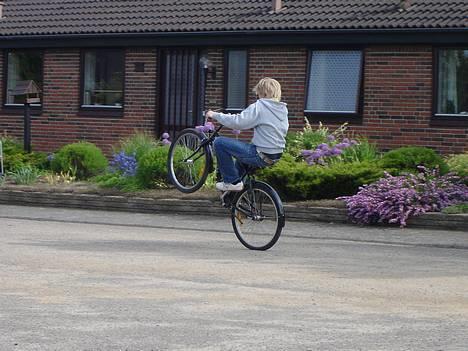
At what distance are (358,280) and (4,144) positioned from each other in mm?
15019

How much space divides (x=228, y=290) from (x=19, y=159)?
45.7ft

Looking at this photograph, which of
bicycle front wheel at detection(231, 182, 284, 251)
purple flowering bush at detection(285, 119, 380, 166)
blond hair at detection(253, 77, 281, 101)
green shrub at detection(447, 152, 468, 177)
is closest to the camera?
bicycle front wheel at detection(231, 182, 284, 251)

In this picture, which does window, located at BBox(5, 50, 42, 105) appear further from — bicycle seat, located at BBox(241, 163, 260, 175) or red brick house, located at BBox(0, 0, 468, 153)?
bicycle seat, located at BBox(241, 163, 260, 175)

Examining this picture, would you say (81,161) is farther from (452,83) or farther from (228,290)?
(228,290)

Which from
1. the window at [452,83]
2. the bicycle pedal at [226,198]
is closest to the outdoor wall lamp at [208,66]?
the window at [452,83]

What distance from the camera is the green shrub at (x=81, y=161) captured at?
21547 millimetres

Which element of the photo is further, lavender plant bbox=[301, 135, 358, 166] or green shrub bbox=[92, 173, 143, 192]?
green shrub bbox=[92, 173, 143, 192]

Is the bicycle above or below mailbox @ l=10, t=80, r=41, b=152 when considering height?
below

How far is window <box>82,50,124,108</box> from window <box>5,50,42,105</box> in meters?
1.42

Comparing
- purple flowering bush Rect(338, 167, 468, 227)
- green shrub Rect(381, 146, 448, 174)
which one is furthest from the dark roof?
purple flowering bush Rect(338, 167, 468, 227)

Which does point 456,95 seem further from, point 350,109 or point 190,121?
point 190,121

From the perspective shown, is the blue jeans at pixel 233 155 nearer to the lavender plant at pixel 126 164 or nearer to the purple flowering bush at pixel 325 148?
the purple flowering bush at pixel 325 148

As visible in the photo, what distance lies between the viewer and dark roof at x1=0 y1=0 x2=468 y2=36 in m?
21.4

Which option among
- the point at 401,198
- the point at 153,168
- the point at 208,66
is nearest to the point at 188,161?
the point at 401,198
